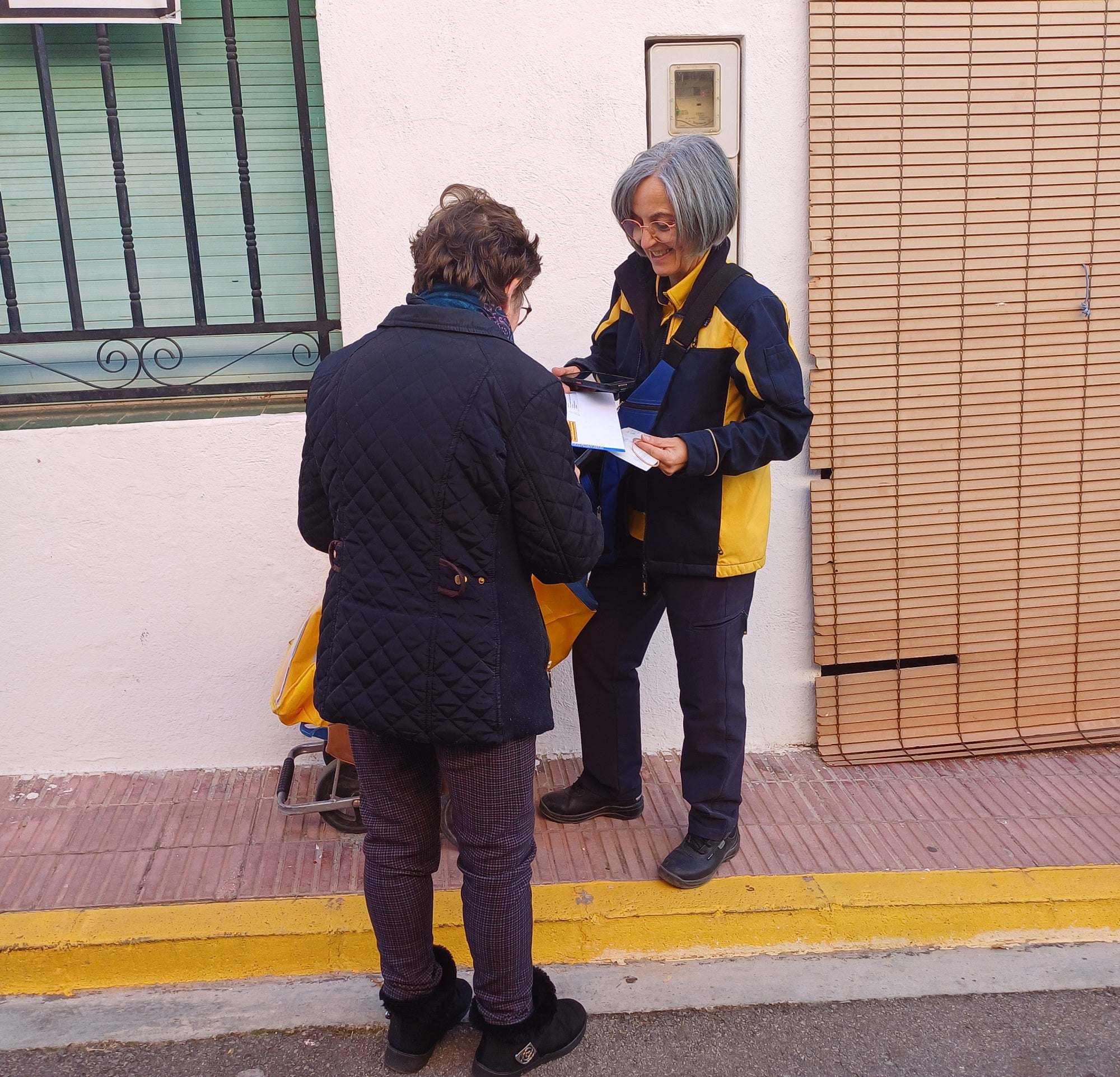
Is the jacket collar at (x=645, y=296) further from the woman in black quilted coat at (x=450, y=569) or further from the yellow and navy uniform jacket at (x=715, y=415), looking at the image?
the woman in black quilted coat at (x=450, y=569)

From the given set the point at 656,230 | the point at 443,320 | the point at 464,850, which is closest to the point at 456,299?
the point at 443,320

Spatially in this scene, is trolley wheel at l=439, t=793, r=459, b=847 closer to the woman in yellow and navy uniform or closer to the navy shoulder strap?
the woman in yellow and navy uniform

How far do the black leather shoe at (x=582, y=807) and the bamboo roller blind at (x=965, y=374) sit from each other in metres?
0.83

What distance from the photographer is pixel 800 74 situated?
3340 mm

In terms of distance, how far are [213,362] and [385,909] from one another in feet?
7.04

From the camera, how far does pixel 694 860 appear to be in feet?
9.89

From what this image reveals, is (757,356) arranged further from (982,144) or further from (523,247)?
(982,144)

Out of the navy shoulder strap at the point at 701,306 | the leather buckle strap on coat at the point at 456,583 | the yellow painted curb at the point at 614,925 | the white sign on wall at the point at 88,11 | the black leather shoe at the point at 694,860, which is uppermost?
the white sign on wall at the point at 88,11

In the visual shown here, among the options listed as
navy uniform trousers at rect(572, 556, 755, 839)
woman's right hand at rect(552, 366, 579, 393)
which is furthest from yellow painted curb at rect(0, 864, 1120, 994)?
woman's right hand at rect(552, 366, 579, 393)

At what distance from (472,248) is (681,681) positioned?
1433 millimetres

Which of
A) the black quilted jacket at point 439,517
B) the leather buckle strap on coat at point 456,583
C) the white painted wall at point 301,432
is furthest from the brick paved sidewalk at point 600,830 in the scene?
the leather buckle strap on coat at point 456,583

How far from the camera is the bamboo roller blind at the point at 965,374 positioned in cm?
334

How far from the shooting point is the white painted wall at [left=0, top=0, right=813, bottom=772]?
3260 millimetres

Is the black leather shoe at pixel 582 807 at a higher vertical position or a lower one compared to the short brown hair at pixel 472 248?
lower
